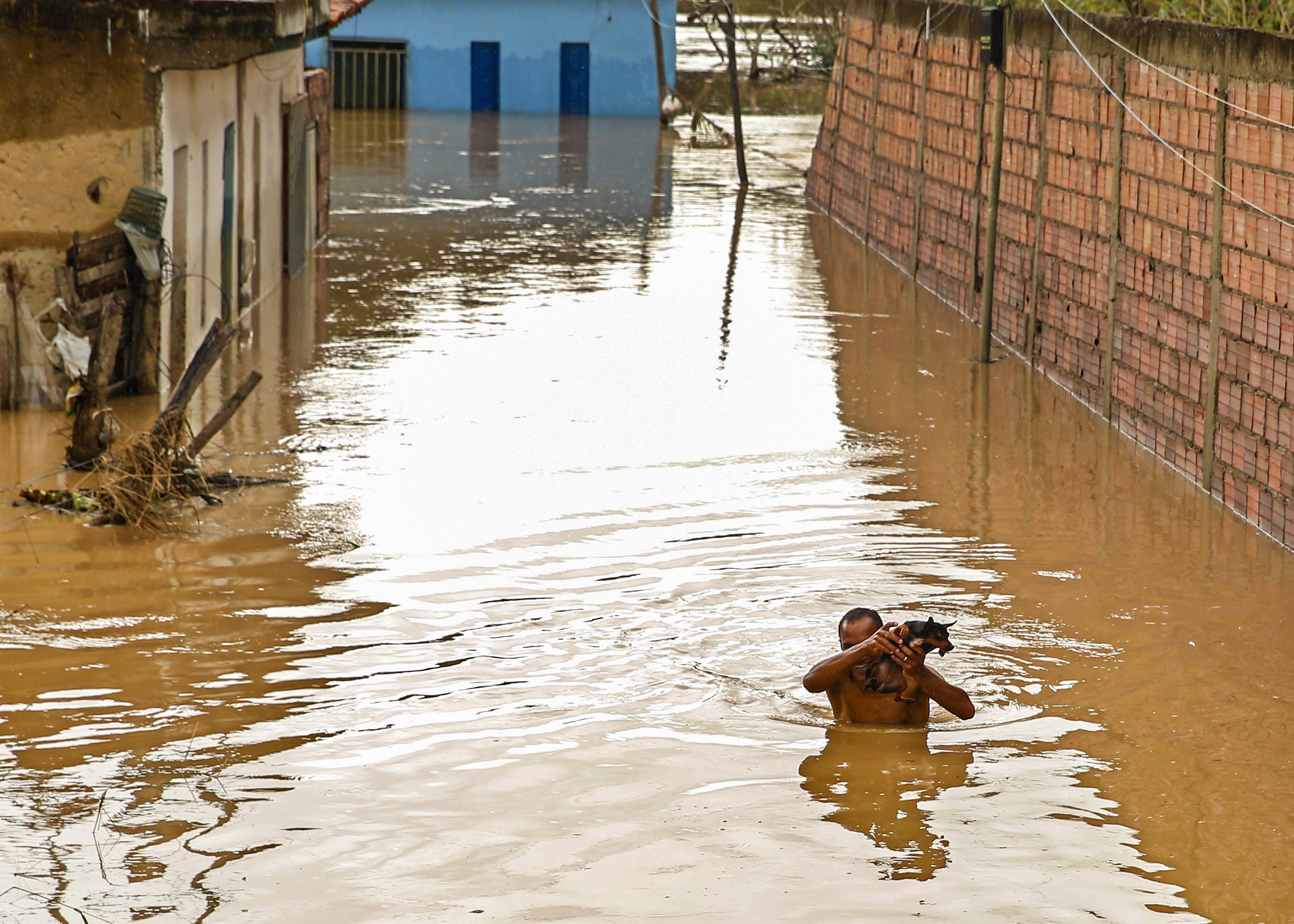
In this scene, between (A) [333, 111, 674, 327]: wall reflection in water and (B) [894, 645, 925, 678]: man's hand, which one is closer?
(B) [894, 645, 925, 678]: man's hand

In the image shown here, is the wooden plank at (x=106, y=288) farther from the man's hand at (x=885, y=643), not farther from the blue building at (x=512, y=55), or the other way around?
the blue building at (x=512, y=55)

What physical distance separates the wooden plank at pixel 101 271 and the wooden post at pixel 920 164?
9920mm

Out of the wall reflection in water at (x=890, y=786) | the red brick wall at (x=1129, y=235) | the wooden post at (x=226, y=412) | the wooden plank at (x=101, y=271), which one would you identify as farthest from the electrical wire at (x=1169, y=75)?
the wooden plank at (x=101, y=271)

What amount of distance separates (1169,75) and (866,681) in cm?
655

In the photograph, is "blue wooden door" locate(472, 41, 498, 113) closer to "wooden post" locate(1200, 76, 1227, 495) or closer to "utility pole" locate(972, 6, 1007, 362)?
"utility pole" locate(972, 6, 1007, 362)

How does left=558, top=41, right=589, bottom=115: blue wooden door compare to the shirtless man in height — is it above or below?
above

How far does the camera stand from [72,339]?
37.8 feet

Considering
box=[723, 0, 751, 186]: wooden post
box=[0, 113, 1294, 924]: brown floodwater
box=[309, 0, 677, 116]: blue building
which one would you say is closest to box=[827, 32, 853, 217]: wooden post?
box=[723, 0, 751, 186]: wooden post

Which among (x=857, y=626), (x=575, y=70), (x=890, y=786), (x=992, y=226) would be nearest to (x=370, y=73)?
(x=575, y=70)

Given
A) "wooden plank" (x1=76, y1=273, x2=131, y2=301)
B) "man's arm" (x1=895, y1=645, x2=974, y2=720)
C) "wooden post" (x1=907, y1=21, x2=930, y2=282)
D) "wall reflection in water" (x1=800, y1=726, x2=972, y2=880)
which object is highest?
"wooden post" (x1=907, y1=21, x2=930, y2=282)

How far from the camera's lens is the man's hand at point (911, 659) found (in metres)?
6.44

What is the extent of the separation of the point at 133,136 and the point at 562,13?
102 feet

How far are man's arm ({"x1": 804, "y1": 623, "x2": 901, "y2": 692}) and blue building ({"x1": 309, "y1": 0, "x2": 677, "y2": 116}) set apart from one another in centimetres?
3584

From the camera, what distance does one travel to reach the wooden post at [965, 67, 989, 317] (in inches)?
635
